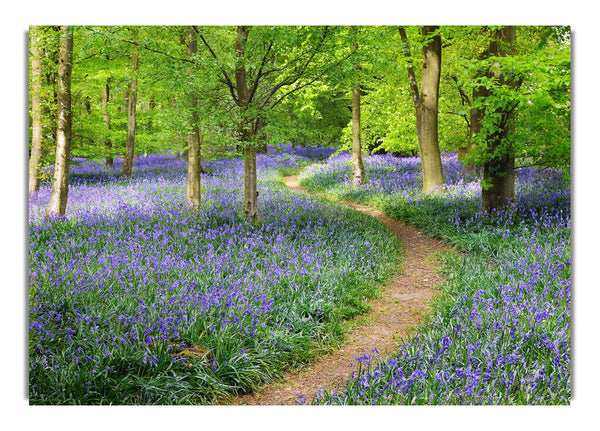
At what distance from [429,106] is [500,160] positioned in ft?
12.7

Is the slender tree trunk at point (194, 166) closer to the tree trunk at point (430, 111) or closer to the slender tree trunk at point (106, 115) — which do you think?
the slender tree trunk at point (106, 115)

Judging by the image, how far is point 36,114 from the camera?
29.5 ft

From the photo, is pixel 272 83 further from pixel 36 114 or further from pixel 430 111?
pixel 430 111

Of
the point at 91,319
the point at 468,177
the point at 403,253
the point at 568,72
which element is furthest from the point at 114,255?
the point at 468,177

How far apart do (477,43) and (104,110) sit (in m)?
10.9

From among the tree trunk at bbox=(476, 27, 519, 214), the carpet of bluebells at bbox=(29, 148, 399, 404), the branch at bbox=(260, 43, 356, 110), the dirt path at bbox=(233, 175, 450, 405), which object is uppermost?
the branch at bbox=(260, 43, 356, 110)

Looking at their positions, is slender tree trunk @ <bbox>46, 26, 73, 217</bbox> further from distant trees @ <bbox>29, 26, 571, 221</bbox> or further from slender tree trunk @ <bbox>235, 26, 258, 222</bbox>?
slender tree trunk @ <bbox>235, 26, 258, 222</bbox>

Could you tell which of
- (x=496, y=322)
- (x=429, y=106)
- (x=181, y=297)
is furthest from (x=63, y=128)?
(x=429, y=106)

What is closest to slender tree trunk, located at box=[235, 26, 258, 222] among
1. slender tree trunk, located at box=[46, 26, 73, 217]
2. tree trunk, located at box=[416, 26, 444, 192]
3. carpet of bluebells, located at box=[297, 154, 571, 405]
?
slender tree trunk, located at box=[46, 26, 73, 217]

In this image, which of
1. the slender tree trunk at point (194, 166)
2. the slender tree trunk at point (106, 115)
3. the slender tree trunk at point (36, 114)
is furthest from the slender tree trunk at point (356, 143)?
the slender tree trunk at point (36, 114)

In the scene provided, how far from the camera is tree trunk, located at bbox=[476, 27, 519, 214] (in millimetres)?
7977

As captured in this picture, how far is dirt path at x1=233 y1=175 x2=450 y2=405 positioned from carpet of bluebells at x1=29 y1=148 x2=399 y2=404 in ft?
0.59

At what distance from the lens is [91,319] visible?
160 inches

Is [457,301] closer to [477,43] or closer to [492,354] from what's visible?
[492,354]
